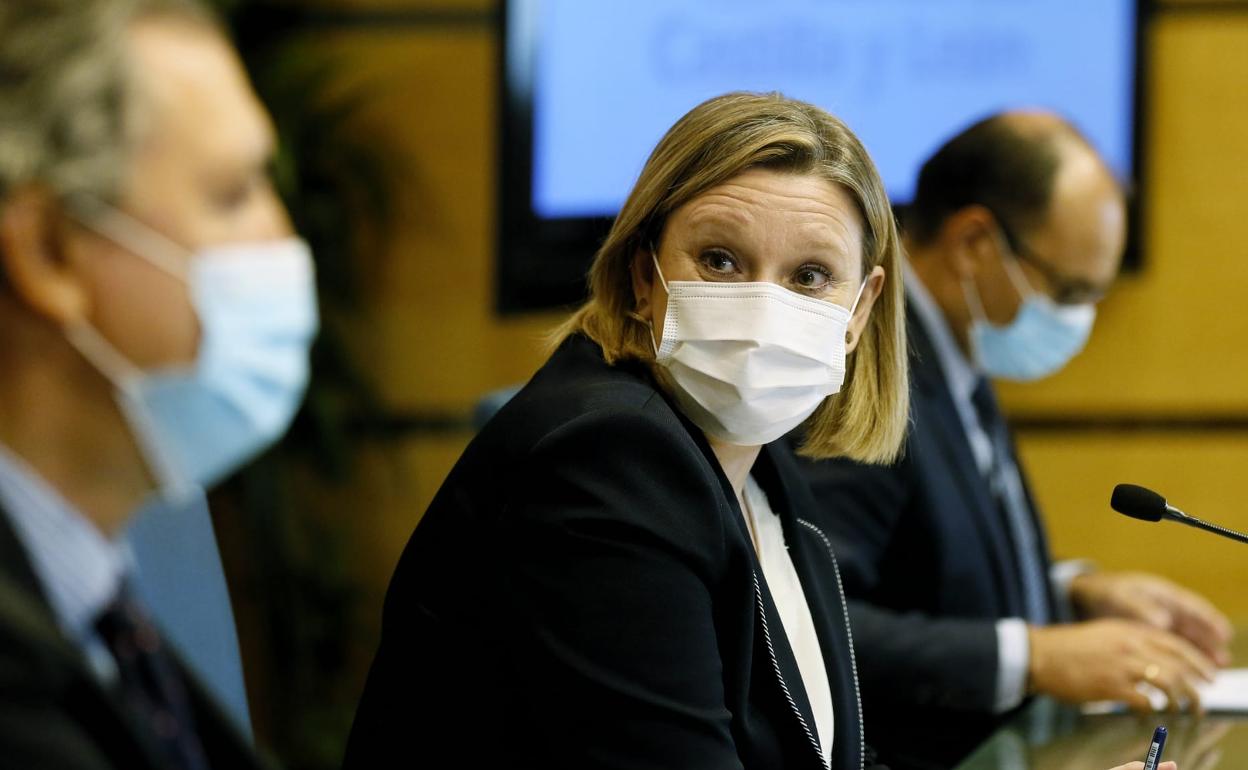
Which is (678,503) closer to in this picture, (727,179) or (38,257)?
(727,179)

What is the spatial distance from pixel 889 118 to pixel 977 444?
3.91 ft

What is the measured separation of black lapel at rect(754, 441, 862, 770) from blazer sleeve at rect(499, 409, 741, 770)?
1.01ft

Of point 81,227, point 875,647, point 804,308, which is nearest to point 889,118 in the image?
point 875,647

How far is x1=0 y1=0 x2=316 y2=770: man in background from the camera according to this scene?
0.92 meters

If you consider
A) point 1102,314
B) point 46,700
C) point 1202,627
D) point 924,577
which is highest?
point 46,700

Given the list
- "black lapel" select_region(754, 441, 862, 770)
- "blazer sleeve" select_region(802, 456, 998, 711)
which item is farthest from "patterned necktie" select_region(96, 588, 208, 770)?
"blazer sleeve" select_region(802, 456, 998, 711)

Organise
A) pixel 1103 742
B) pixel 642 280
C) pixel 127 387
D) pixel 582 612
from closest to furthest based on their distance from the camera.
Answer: pixel 127 387, pixel 582 612, pixel 642 280, pixel 1103 742

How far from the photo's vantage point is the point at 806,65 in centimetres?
341

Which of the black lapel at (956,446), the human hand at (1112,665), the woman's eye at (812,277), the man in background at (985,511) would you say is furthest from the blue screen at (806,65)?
the woman's eye at (812,277)

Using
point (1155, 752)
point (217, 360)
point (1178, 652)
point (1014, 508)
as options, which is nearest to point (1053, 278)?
point (1014, 508)

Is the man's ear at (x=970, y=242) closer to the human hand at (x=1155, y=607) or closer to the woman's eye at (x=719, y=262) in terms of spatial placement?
the human hand at (x=1155, y=607)

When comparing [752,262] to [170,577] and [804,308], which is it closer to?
[804,308]

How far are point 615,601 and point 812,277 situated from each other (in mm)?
459

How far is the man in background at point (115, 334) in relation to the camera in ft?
3.02
